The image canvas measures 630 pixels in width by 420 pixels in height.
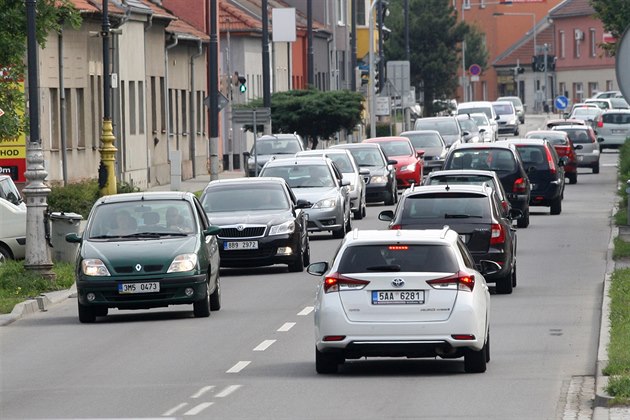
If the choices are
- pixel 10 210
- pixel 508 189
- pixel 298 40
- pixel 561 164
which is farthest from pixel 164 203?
pixel 298 40

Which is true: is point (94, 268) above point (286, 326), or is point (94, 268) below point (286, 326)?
above

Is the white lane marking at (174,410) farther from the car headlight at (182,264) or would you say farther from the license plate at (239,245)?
the license plate at (239,245)

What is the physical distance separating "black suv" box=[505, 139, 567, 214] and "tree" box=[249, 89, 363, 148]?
27512 millimetres

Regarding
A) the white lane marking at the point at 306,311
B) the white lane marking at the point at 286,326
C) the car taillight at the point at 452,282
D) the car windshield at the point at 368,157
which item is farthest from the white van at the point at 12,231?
the car windshield at the point at 368,157

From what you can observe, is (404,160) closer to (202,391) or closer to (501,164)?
(501,164)

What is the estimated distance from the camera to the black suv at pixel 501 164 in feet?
115

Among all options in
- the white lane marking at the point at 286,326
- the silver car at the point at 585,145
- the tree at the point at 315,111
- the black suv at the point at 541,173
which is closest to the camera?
the white lane marking at the point at 286,326

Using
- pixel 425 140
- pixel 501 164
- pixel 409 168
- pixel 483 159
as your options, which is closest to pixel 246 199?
pixel 483 159

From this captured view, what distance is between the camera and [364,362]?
657 inches

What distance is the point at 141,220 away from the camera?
21.6m

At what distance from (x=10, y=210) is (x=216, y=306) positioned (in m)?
8.28

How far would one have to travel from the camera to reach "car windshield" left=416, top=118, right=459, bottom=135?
206 feet

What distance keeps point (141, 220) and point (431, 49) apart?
95457mm

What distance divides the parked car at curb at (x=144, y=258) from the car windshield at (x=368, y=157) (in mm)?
23376
